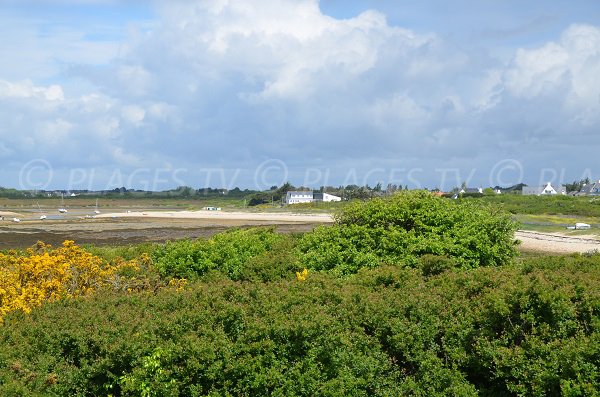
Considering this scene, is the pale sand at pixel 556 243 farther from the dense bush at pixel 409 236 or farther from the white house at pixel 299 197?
the white house at pixel 299 197

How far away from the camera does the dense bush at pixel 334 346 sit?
244 inches

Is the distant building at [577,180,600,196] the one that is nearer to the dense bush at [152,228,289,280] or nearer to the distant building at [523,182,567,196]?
the distant building at [523,182,567,196]

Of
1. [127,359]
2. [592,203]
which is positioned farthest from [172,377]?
[592,203]

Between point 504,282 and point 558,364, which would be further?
point 504,282

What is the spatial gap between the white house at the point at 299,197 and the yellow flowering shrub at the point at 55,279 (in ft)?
422

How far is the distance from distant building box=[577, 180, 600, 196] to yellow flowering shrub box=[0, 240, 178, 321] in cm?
11785

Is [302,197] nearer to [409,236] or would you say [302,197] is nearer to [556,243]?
[556,243]

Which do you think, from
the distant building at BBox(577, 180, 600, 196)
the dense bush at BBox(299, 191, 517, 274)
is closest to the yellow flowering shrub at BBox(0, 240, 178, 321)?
the dense bush at BBox(299, 191, 517, 274)

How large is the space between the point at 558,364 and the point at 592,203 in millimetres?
86857

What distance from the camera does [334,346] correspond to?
6.48 m

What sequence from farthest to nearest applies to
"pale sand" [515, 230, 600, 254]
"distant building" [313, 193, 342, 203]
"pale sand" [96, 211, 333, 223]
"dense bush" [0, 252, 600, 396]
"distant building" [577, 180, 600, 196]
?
"distant building" [313, 193, 342, 203] → "distant building" [577, 180, 600, 196] → "pale sand" [96, 211, 333, 223] → "pale sand" [515, 230, 600, 254] → "dense bush" [0, 252, 600, 396]

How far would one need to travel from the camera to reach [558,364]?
5.92m

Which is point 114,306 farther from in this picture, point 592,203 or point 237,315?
point 592,203

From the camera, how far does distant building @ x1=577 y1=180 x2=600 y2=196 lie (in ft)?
392
